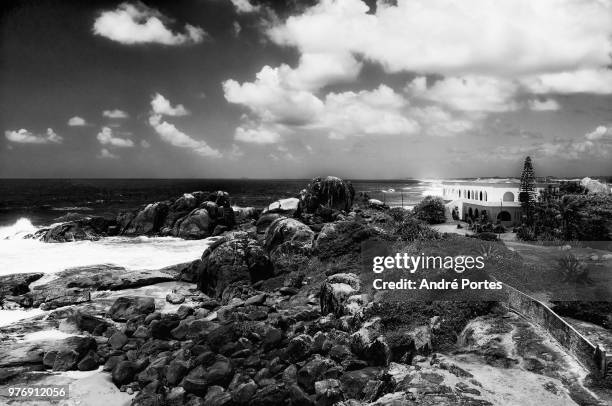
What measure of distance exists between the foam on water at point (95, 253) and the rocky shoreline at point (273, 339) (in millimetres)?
5680

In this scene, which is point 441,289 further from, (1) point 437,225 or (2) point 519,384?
(1) point 437,225

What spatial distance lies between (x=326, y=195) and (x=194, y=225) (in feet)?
59.8

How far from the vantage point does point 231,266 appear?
3025cm

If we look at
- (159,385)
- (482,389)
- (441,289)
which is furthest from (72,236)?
(482,389)

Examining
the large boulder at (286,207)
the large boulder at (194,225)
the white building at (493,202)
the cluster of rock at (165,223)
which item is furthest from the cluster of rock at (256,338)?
the white building at (493,202)

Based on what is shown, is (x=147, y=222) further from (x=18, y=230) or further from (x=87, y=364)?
(x=87, y=364)

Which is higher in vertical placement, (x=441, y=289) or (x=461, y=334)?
(x=441, y=289)

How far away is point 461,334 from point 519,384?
474 cm

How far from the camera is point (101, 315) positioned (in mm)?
25031

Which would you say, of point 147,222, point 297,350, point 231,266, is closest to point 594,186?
point 231,266

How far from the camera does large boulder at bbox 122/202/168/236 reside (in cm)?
5588

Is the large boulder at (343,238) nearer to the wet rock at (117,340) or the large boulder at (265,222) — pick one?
the wet rock at (117,340)

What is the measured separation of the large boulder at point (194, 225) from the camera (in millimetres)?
52844

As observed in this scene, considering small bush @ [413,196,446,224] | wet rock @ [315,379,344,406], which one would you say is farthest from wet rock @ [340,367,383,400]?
small bush @ [413,196,446,224]
